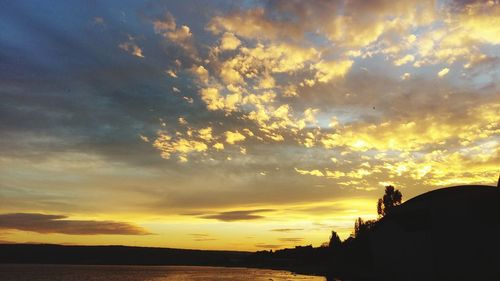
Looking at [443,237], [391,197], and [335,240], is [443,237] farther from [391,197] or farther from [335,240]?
[335,240]

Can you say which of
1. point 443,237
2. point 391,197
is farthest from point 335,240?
point 443,237

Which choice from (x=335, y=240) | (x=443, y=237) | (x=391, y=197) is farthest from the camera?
(x=335, y=240)

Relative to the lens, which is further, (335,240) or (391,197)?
(335,240)

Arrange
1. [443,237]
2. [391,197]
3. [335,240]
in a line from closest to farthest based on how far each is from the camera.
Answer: [443,237], [391,197], [335,240]

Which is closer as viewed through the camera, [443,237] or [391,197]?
[443,237]

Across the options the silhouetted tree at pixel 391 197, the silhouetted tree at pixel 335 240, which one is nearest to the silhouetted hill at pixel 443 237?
the silhouetted tree at pixel 391 197

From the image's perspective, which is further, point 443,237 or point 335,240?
point 335,240

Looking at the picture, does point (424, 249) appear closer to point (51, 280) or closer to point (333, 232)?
point (333, 232)

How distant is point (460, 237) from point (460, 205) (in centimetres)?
207

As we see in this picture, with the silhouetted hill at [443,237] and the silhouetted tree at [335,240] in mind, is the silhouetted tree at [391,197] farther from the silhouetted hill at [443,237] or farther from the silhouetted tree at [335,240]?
the silhouetted hill at [443,237]

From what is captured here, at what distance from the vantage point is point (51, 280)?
170 metres

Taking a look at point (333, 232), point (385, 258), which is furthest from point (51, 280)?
point (385, 258)

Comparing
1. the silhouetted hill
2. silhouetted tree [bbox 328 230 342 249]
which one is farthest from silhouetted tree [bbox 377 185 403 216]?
the silhouetted hill

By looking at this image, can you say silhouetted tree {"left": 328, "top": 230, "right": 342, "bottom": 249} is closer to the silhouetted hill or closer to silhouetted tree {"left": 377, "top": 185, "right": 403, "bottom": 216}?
silhouetted tree {"left": 377, "top": 185, "right": 403, "bottom": 216}
